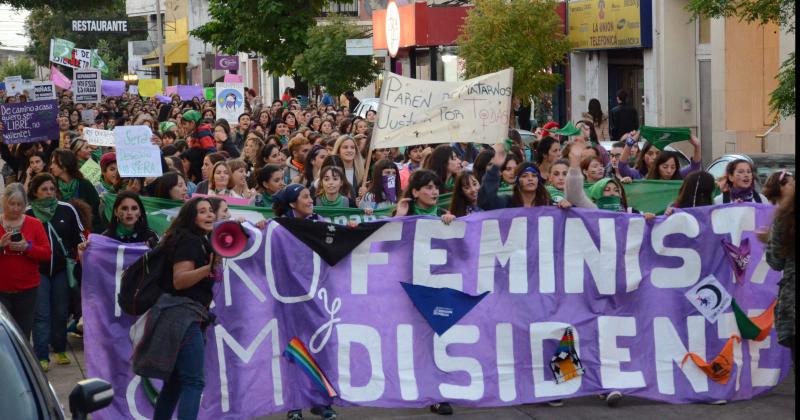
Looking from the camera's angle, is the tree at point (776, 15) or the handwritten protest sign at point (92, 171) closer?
the handwritten protest sign at point (92, 171)

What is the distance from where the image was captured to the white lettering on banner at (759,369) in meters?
8.45

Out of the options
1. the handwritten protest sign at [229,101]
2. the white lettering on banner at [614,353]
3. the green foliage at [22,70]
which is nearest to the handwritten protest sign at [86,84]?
Result: the handwritten protest sign at [229,101]

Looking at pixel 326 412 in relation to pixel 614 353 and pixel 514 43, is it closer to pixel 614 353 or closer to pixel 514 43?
pixel 614 353

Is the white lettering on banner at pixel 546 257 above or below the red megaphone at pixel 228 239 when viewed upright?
below

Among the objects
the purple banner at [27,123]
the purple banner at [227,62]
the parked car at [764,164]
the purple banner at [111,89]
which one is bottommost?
the parked car at [764,164]

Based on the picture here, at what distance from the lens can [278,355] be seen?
816 centimetres

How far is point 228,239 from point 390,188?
3837 mm

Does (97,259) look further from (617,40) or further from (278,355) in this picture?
(617,40)

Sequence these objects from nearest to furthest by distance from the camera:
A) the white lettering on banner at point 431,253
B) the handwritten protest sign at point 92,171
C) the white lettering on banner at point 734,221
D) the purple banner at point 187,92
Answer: the white lettering on banner at point 431,253 < the white lettering on banner at point 734,221 < the handwritten protest sign at point 92,171 < the purple banner at point 187,92

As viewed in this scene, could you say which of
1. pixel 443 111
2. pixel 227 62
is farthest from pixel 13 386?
pixel 227 62

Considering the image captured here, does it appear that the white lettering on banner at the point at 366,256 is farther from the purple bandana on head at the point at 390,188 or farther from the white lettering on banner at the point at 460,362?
the purple bandana on head at the point at 390,188

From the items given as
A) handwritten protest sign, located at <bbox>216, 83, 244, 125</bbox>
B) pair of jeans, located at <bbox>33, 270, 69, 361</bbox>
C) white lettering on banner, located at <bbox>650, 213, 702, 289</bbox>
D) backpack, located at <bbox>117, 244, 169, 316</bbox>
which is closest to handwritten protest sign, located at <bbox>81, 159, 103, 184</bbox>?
pair of jeans, located at <bbox>33, 270, 69, 361</bbox>

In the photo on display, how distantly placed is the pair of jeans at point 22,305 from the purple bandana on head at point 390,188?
2.95 meters

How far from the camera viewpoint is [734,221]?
859 centimetres
